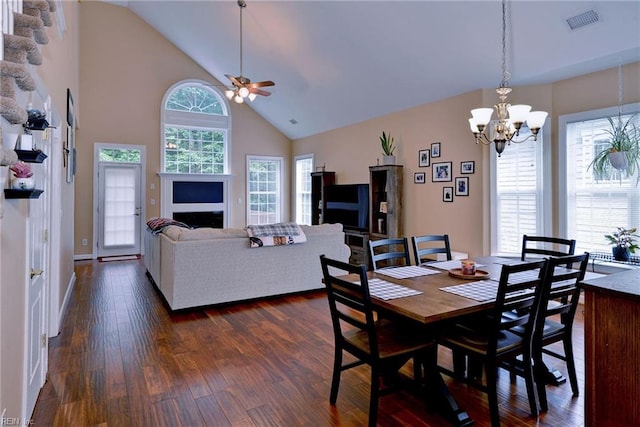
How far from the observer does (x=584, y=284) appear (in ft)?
4.41

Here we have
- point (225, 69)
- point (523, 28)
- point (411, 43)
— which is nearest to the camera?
point (523, 28)

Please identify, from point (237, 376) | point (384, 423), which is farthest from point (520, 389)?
point (237, 376)

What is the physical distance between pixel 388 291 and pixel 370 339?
0.37 m

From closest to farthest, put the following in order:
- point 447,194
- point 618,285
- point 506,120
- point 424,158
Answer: point 618,285, point 506,120, point 447,194, point 424,158

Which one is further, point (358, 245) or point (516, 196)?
point (358, 245)

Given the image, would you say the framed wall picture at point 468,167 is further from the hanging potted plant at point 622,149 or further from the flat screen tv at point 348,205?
the flat screen tv at point 348,205

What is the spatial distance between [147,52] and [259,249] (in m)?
6.04

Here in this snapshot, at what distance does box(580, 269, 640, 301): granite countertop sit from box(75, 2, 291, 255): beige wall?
8168 millimetres

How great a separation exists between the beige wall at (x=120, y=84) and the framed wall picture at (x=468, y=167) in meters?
6.25

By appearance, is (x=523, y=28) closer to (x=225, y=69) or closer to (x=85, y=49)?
(x=225, y=69)

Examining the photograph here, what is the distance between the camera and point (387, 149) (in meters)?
6.29

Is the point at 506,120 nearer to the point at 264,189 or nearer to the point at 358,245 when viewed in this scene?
the point at 358,245

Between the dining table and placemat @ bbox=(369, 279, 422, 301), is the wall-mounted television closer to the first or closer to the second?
the dining table

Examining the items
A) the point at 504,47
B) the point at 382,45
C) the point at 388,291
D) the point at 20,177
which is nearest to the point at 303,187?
the point at 382,45
